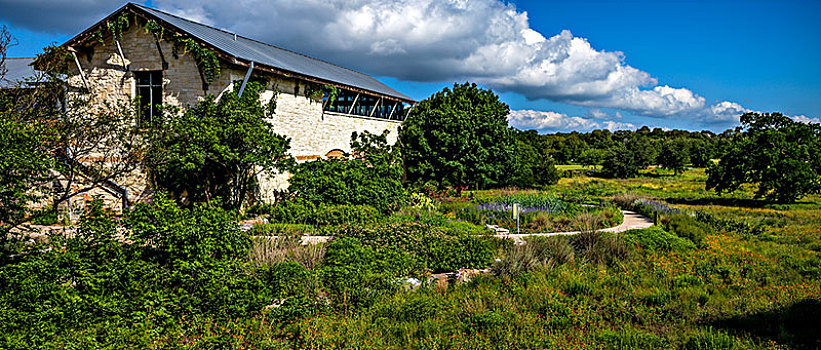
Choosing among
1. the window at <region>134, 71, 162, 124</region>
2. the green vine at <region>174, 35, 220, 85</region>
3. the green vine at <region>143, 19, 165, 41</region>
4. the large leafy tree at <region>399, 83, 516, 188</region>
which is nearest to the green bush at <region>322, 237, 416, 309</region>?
the green vine at <region>174, 35, 220, 85</region>

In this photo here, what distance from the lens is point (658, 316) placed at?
6.85 m

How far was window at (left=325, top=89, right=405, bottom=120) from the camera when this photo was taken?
19181 millimetres

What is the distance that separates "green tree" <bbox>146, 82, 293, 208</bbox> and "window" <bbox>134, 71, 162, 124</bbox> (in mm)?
799

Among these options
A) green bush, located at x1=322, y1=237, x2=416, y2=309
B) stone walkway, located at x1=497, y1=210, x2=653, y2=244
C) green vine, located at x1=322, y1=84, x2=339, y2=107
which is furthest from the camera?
green vine, located at x1=322, y1=84, x2=339, y2=107

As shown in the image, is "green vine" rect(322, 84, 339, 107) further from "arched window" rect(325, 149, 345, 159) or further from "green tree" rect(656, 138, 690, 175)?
"green tree" rect(656, 138, 690, 175)

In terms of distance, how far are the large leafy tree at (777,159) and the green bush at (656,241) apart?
14866 millimetres

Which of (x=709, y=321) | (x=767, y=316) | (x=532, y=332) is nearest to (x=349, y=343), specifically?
(x=532, y=332)

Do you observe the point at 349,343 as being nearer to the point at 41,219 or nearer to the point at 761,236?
the point at 41,219

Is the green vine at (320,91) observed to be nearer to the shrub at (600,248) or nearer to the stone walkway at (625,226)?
the stone walkway at (625,226)

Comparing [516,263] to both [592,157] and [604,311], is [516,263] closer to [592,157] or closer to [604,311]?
[604,311]

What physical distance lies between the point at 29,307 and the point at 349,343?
13.6 ft

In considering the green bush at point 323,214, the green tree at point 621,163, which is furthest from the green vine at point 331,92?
the green tree at point 621,163

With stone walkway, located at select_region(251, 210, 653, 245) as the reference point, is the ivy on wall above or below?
above

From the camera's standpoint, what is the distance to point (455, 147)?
74.5 ft
